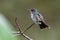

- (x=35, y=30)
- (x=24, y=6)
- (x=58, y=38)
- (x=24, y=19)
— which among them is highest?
(x=24, y=6)

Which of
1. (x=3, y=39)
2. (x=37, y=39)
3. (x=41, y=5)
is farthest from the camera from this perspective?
(x=41, y=5)

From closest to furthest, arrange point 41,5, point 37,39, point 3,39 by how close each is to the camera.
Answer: point 3,39 → point 37,39 → point 41,5

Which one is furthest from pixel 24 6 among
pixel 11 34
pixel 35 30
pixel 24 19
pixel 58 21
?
Answer: pixel 11 34

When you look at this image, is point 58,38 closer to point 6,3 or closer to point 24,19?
point 24,19

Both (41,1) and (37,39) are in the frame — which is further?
(41,1)

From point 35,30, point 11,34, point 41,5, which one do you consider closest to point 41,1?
point 41,5

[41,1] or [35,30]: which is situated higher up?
[41,1]

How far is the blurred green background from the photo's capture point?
2.07 meters

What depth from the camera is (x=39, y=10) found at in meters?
2.08

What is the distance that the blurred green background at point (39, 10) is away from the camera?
2066 millimetres

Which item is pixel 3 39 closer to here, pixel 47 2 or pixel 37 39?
pixel 37 39

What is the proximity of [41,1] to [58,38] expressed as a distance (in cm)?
47

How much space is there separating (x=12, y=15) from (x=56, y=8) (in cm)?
51

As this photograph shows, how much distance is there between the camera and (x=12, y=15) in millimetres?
2135
